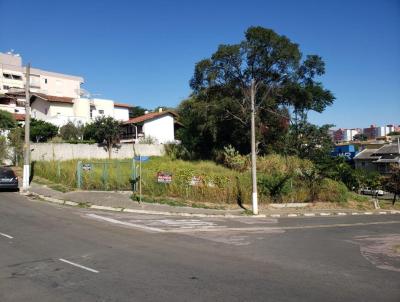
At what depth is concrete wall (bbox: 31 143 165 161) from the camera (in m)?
38.7

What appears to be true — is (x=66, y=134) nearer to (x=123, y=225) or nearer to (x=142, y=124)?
(x=142, y=124)

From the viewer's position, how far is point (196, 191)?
2547cm

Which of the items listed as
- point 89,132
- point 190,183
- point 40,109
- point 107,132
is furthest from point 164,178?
point 40,109

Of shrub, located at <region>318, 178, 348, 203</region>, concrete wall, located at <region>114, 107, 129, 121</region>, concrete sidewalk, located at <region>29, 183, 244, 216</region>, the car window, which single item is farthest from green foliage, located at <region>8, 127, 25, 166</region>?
concrete wall, located at <region>114, 107, 129, 121</region>

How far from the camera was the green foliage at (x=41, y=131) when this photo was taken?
1981 inches

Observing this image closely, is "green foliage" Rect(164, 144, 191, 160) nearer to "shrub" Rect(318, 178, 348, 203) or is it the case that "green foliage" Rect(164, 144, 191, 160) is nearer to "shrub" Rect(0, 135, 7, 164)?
"shrub" Rect(0, 135, 7, 164)

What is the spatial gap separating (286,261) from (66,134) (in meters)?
47.6

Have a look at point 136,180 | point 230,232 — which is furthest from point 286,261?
point 136,180

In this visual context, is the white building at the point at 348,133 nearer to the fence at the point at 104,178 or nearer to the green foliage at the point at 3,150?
the green foliage at the point at 3,150

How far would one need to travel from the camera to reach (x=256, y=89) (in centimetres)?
4381

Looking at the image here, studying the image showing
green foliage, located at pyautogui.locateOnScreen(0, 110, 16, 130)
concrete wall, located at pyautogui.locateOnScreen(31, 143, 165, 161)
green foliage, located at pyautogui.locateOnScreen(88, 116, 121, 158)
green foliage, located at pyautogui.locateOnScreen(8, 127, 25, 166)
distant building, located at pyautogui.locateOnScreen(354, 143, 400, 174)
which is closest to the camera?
concrete wall, located at pyautogui.locateOnScreen(31, 143, 165, 161)

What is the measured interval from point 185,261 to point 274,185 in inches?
703

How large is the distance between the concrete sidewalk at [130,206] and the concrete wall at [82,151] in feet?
38.0

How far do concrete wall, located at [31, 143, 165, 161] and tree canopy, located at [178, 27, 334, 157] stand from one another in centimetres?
793
